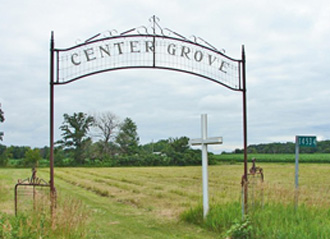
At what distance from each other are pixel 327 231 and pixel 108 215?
6557 mm

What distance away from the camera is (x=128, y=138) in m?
59.7

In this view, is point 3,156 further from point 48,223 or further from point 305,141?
point 305,141

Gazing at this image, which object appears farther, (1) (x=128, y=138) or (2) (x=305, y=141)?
(1) (x=128, y=138)

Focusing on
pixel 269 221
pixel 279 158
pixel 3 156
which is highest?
pixel 269 221

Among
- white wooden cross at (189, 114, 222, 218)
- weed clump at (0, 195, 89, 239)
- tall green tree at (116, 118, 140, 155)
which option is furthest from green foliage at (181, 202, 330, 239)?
tall green tree at (116, 118, 140, 155)

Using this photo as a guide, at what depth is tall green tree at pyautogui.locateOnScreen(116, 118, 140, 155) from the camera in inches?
2298

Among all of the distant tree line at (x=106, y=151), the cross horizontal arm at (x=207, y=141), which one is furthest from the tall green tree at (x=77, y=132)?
the cross horizontal arm at (x=207, y=141)

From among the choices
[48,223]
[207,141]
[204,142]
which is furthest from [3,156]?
[48,223]

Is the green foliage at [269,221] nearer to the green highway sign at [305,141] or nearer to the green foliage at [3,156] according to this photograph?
the green highway sign at [305,141]

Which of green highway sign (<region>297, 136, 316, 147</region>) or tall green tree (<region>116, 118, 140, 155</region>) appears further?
tall green tree (<region>116, 118, 140, 155</region>)

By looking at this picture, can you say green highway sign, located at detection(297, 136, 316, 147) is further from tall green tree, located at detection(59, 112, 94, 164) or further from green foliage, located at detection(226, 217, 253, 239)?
tall green tree, located at detection(59, 112, 94, 164)

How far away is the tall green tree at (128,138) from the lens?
5838 centimetres

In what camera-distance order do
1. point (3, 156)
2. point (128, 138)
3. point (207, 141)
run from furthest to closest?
1. point (128, 138)
2. point (3, 156)
3. point (207, 141)

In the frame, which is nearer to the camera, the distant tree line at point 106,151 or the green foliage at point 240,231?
the green foliage at point 240,231
